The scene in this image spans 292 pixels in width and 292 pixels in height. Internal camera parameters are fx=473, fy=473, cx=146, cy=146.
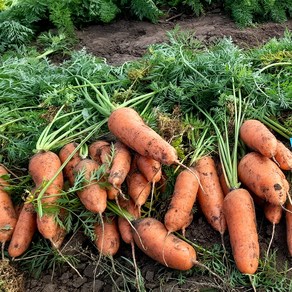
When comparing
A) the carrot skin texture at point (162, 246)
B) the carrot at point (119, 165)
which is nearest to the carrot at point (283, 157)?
the carrot skin texture at point (162, 246)

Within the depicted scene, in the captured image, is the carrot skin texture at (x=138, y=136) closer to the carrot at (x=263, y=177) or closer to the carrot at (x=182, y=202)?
the carrot at (x=182, y=202)

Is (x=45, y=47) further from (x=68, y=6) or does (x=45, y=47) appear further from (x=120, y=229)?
(x=120, y=229)

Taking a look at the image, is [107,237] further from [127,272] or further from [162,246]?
[162,246]

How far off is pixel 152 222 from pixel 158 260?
0.71 feet

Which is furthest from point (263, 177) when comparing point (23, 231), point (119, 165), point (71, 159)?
point (23, 231)

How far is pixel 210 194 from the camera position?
2.83 metres

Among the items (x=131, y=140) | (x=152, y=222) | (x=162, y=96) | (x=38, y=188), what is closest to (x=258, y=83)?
(x=162, y=96)

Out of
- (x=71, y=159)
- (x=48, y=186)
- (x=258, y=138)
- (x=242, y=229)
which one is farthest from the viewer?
(x=71, y=159)

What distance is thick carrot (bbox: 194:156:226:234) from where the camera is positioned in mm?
2752

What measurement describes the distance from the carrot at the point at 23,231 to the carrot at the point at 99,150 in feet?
1.58

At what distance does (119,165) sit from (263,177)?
2.74ft

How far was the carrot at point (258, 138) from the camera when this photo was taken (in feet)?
9.02

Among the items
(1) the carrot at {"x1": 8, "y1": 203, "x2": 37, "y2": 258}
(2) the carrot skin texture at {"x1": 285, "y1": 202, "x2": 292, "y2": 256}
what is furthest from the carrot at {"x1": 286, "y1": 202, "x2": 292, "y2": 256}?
(1) the carrot at {"x1": 8, "y1": 203, "x2": 37, "y2": 258}

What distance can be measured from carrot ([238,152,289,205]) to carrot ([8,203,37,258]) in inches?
50.1
